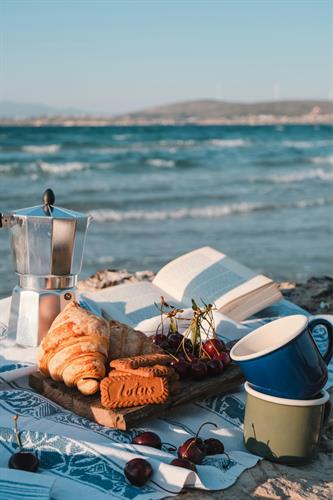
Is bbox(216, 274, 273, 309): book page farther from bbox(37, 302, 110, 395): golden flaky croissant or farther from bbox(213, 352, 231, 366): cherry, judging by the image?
bbox(37, 302, 110, 395): golden flaky croissant

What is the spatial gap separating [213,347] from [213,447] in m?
0.50

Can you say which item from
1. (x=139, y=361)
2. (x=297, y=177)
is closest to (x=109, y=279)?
(x=139, y=361)

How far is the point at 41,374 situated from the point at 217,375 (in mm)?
608

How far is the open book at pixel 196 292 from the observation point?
10.6 feet

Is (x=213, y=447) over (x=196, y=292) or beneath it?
beneath

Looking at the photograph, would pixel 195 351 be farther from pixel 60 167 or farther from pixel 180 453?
pixel 60 167

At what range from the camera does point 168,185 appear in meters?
13.3

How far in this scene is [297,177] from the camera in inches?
589

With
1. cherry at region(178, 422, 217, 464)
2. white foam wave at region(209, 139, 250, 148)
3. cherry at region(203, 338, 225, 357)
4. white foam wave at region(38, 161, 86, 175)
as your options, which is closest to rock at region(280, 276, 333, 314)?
cherry at region(203, 338, 225, 357)

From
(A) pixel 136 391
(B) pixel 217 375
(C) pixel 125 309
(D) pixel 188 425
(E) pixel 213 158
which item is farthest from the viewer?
(E) pixel 213 158

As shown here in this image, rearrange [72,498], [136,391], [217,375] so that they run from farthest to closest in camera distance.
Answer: [217,375] < [136,391] < [72,498]

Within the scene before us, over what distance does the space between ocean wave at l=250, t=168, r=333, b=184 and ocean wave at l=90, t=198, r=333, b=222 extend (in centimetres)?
337

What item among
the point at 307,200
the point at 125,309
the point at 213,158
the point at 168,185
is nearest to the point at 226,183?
the point at 168,185

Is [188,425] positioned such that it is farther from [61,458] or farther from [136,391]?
[61,458]
